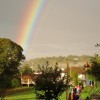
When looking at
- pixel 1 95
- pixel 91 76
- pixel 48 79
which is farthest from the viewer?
pixel 91 76

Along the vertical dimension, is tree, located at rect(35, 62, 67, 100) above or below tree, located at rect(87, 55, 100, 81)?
below

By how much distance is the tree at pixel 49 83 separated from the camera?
814 inches

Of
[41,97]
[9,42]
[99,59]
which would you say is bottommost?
[41,97]

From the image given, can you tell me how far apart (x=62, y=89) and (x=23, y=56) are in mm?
73867

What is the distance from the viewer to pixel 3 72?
1898 centimetres

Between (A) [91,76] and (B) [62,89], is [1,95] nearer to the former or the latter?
(B) [62,89]

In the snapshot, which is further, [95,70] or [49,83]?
[95,70]

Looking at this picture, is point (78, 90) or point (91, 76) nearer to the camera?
point (78, 90)

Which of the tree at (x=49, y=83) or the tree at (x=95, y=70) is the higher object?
the tree at (x=95, y=70)

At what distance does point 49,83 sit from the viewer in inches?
812

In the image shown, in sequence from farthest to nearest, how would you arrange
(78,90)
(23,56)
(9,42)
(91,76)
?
(23,56) → (9,42) → (91,76) → (78,90)

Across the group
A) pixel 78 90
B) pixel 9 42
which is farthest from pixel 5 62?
pixel 9 42

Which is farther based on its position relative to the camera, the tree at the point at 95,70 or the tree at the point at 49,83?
the tree at the point at 95,70

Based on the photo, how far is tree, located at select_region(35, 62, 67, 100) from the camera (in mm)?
20672
